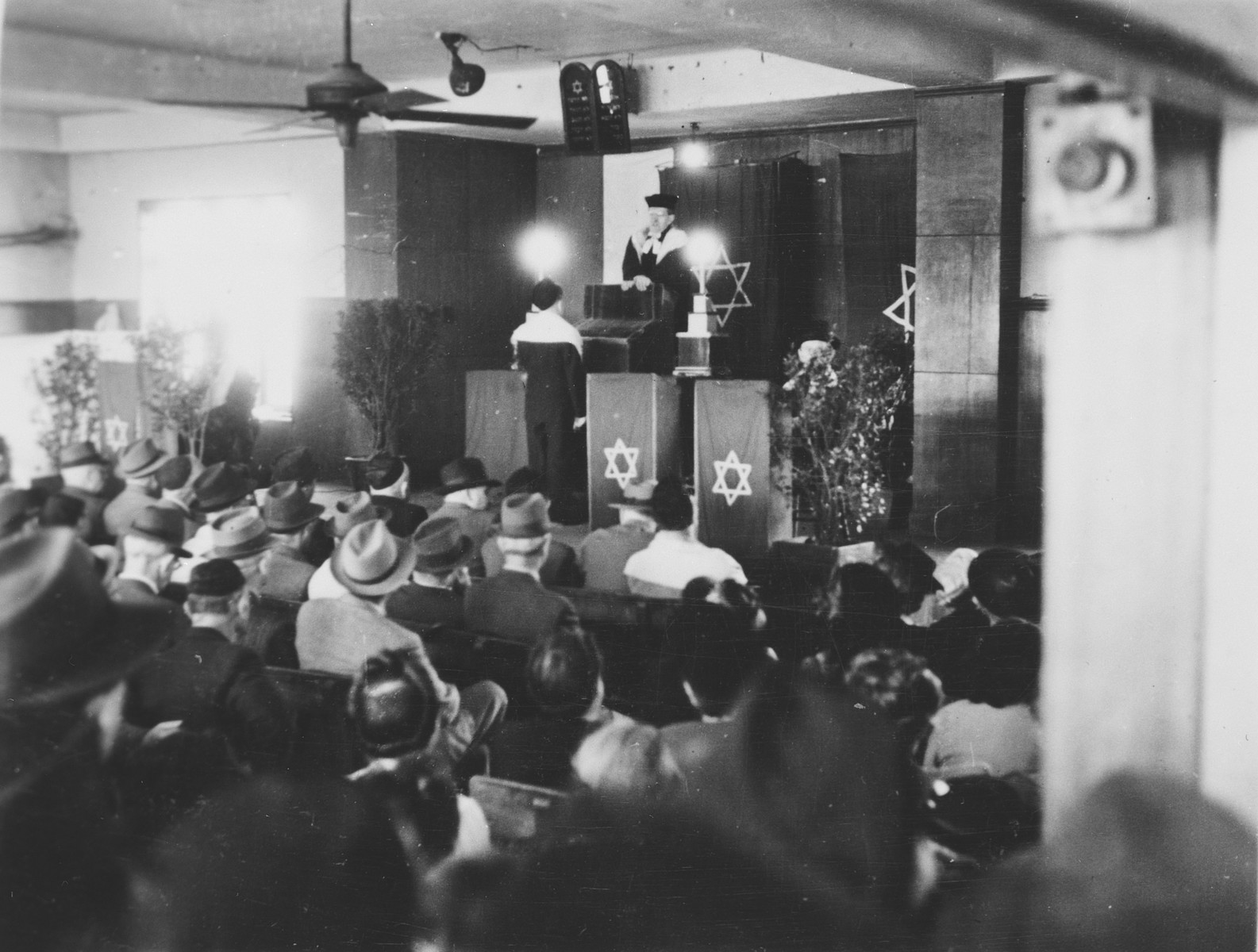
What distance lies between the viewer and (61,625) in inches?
93.3

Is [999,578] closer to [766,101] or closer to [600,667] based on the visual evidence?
[600,667]

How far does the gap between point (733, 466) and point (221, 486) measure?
1072 mm

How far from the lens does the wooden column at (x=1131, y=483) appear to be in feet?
8.48

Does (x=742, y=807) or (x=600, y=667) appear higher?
(x=600, y=667)

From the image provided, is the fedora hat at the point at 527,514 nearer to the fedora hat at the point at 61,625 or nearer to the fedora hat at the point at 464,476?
the fedora hat at the point at 464,476

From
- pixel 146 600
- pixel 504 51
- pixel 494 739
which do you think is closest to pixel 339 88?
pixel 504 51

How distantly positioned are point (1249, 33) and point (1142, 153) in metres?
0.38

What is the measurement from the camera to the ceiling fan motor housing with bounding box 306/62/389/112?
235 cm

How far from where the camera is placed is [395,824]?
2.46 meters

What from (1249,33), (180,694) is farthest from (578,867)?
(1249,33)

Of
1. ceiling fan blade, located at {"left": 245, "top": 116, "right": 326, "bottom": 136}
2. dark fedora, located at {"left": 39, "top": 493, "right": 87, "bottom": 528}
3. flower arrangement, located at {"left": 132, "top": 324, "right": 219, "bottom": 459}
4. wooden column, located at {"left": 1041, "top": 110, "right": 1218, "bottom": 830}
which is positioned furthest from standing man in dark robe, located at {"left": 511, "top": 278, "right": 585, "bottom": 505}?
wooden column, located at {"left": 1041, "top": 110, "right": 1218, "bottom": 830}

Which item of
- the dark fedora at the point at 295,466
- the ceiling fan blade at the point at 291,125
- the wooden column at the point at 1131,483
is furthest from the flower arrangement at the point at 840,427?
the ceiling fan blade at the point at 291,125

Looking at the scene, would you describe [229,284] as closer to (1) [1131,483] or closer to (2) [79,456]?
(2) [79,456]

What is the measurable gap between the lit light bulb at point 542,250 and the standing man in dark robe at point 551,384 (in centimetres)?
3
